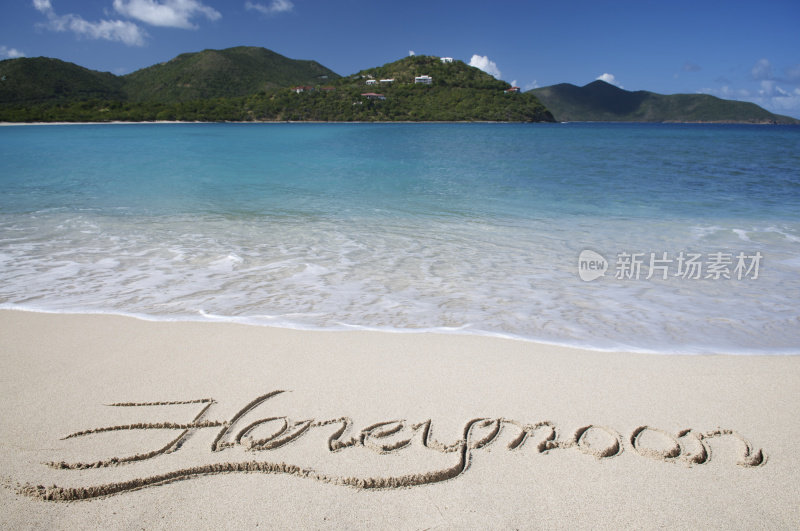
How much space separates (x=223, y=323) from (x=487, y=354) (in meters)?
2.09

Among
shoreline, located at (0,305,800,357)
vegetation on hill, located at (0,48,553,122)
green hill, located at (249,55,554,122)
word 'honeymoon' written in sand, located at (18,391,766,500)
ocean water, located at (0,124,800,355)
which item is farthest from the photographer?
green hill, located at (249,55,554,122)

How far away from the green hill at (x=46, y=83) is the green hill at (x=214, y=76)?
9.94 meters

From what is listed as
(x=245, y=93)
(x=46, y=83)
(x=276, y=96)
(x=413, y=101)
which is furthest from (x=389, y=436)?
(x=245, y=93)

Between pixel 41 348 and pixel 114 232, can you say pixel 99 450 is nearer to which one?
pixel 41 348

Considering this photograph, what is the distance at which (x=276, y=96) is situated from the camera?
111 metres

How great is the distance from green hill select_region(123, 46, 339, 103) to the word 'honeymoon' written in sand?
13505 cm

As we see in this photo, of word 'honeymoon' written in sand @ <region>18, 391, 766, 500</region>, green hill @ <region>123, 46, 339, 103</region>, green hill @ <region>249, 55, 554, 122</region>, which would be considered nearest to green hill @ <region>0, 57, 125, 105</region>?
green hill @ <region>123, 46, 339, 103</region>

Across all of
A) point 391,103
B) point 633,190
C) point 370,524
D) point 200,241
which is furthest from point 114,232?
point 391,103

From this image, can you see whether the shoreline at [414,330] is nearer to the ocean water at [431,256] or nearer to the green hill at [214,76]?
the ocean water at [431,256]

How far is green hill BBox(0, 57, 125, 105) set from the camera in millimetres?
93812

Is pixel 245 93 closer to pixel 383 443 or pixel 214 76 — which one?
pixel 214 76

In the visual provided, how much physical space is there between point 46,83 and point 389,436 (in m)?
129

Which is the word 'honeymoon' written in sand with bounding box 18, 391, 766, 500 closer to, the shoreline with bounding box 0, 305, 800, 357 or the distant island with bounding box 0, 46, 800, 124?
the shoreline with bounding box 0, 305, 800, 357

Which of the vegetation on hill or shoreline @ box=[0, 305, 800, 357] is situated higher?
the vegetation on hill
